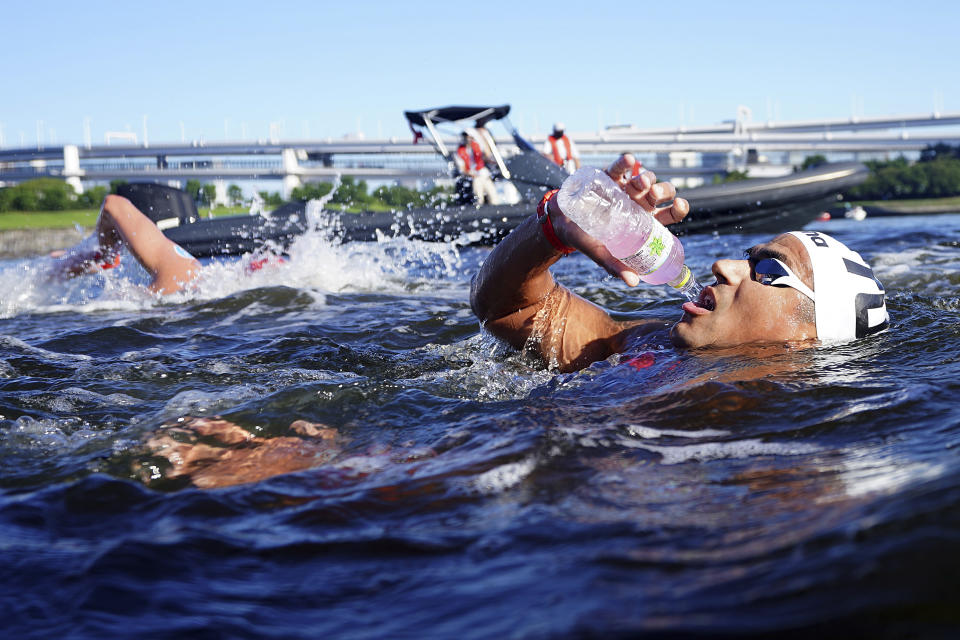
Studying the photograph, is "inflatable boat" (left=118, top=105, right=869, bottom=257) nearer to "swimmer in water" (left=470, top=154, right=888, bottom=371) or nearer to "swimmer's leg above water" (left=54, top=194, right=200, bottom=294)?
"swimmer's leg above water" (left=54, top=194, right=200, bottom=294)

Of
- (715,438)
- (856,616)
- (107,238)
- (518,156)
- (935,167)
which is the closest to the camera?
(856,616)

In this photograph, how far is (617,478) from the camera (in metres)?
2.23

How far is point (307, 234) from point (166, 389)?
7.35 metres

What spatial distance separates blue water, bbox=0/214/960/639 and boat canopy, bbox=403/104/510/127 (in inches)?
401

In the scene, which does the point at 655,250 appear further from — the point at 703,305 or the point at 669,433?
the point at 669,433

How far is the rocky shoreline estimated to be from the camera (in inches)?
696

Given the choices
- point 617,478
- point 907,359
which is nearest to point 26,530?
point 617,478

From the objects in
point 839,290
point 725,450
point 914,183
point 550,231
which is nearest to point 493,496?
point 725,450

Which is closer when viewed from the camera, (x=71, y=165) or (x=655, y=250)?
(x=655, y=250)

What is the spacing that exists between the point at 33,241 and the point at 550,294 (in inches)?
699

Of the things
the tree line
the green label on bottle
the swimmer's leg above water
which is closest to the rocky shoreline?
the swimmer's leg above water

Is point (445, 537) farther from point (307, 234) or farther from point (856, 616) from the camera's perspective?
point (307, 234)

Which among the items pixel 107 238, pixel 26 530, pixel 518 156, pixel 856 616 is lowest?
pixel 26 530

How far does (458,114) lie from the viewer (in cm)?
1439
